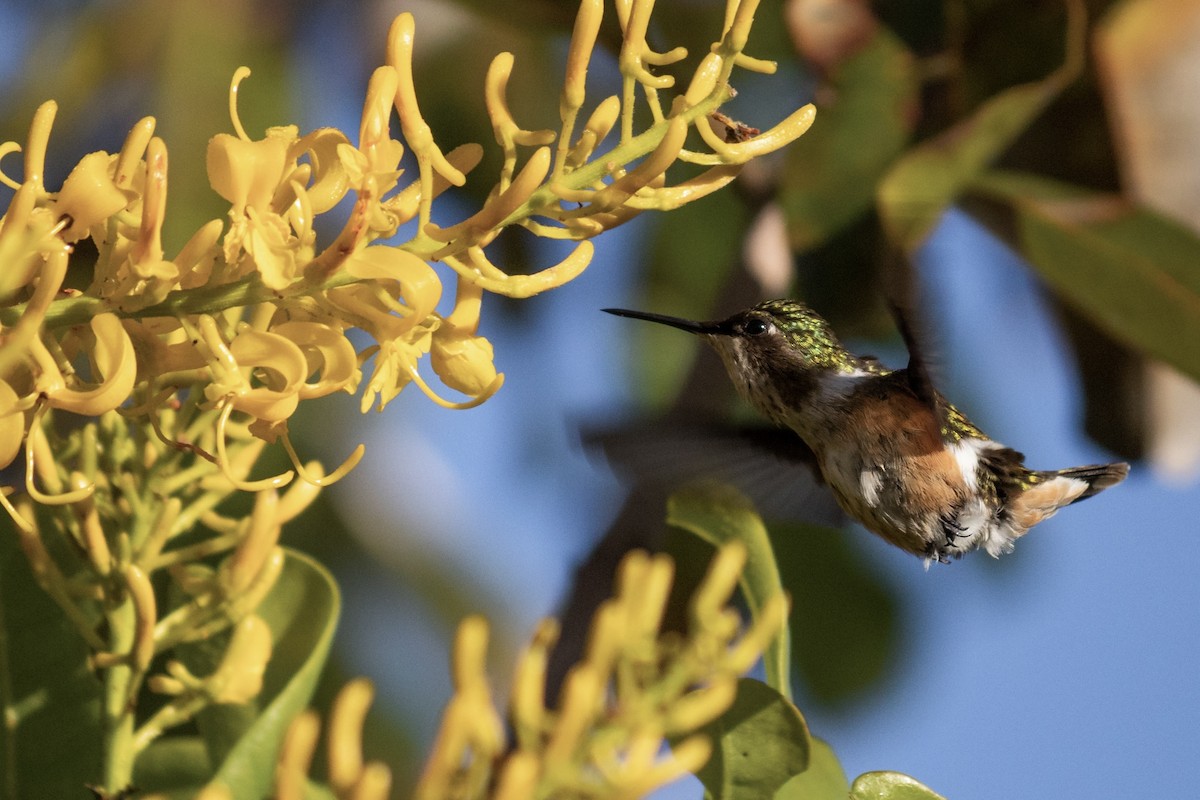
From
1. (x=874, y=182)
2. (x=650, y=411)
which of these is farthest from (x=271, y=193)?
(x=650, y=411)

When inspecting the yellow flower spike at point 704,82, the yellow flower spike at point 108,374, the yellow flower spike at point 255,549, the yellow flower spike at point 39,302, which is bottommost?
the yellow flower spike at point 255,549

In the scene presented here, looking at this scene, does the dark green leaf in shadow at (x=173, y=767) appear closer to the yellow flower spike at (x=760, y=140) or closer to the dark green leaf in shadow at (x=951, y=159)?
the yellow flower spike at (x=760, y=140)

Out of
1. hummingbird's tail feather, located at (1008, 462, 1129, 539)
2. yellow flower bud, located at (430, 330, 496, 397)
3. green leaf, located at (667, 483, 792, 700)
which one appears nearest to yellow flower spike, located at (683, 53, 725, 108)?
yellow flower bud, located at (430, 330, 496, 397)

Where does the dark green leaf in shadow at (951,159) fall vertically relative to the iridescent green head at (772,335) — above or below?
above

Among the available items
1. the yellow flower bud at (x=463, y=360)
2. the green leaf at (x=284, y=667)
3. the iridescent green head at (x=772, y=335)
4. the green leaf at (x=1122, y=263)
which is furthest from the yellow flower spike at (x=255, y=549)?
the green leaf at (x=1122, y=263)

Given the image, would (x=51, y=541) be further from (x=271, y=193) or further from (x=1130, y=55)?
(x=1130, y=55)

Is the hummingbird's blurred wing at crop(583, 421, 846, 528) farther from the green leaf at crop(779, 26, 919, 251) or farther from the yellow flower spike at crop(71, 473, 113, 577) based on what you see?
the yellow flower spike at crop(71, 473, 113, 577)
